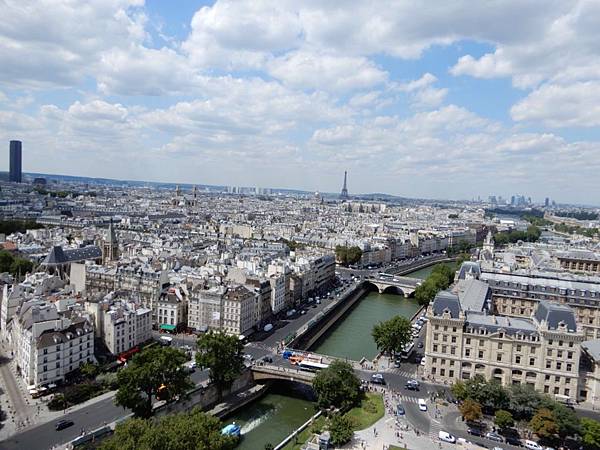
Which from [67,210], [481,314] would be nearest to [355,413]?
[481,314]

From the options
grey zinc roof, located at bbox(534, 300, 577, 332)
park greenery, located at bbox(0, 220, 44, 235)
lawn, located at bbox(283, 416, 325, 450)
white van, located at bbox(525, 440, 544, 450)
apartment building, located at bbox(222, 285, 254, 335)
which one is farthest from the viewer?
park greenery, located at bbox(0, 220, 44, 235)

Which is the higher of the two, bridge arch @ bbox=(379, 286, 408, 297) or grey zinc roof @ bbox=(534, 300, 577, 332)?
grey zinc roof @ bbox=(534, 300, 577, 332)

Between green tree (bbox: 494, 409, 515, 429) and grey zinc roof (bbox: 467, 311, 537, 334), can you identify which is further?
grey zinc roof (bbox: 467, 311, 537, 334)

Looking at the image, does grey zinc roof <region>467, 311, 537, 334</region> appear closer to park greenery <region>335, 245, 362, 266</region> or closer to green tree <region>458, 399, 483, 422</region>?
green tree <region>458, 399, 483, 422</region>

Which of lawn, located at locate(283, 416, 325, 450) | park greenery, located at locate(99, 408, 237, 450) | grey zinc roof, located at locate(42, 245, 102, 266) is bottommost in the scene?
lawn, located at locate(283, 416, 325, 450)

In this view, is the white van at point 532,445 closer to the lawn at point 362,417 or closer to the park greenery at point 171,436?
the lawn at point 362,417

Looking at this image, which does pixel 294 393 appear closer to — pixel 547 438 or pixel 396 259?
pixel 547 438

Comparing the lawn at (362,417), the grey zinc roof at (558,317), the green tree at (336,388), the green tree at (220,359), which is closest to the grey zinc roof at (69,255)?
the green tree at (220,359)

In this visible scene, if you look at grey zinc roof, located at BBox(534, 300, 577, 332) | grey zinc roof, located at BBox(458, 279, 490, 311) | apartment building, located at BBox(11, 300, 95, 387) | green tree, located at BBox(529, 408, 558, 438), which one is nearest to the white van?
green tree, located at BBox(529, 408, 558, 438)
